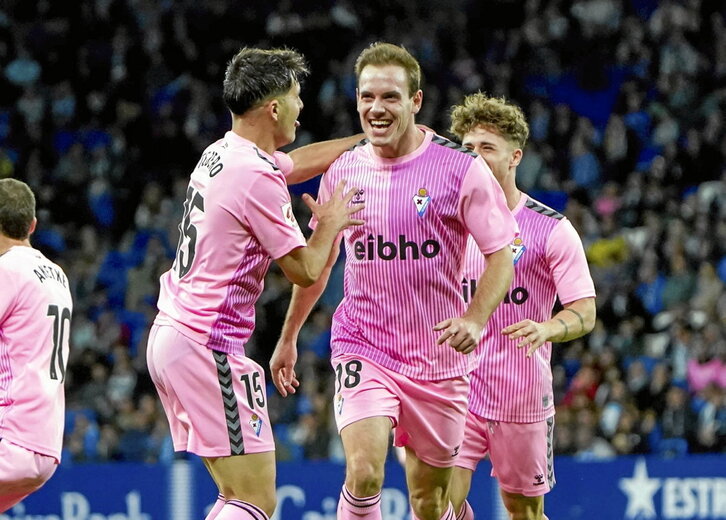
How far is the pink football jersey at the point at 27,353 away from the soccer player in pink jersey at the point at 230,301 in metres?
0.78

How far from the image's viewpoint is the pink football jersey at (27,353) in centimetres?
609

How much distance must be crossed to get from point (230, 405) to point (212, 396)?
0.28 ft

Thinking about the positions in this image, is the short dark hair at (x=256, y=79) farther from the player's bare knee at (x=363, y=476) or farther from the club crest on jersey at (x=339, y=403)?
the player's bare knee at (x=363, y=476)

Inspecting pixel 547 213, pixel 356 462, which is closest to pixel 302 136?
pixel 547 213

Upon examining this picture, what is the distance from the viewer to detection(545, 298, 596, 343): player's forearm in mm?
6253

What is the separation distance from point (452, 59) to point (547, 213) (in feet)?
38.5

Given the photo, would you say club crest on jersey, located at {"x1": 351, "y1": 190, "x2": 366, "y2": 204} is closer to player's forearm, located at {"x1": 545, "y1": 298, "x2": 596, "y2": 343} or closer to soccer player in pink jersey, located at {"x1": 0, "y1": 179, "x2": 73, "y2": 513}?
player's forearm, located at {"x1": 545, "y1": 298, "x2": 596, "y2": 343}

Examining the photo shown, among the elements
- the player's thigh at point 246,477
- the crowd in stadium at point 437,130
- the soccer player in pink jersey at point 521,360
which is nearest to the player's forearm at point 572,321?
the soccer player in pink jersey at point 521,360

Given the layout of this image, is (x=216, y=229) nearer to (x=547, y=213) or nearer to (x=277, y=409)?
(x=547, y=213)

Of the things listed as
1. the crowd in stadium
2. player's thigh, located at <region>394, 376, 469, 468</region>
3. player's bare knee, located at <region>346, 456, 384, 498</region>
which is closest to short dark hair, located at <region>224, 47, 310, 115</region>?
player's thigh, located at <region>394, 376, 469, 468</region>

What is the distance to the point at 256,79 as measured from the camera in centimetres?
568

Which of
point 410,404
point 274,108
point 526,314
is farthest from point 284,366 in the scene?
point 274,108

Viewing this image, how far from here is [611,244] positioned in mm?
14445

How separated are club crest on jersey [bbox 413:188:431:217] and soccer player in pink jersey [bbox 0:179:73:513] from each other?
1.78 metres
